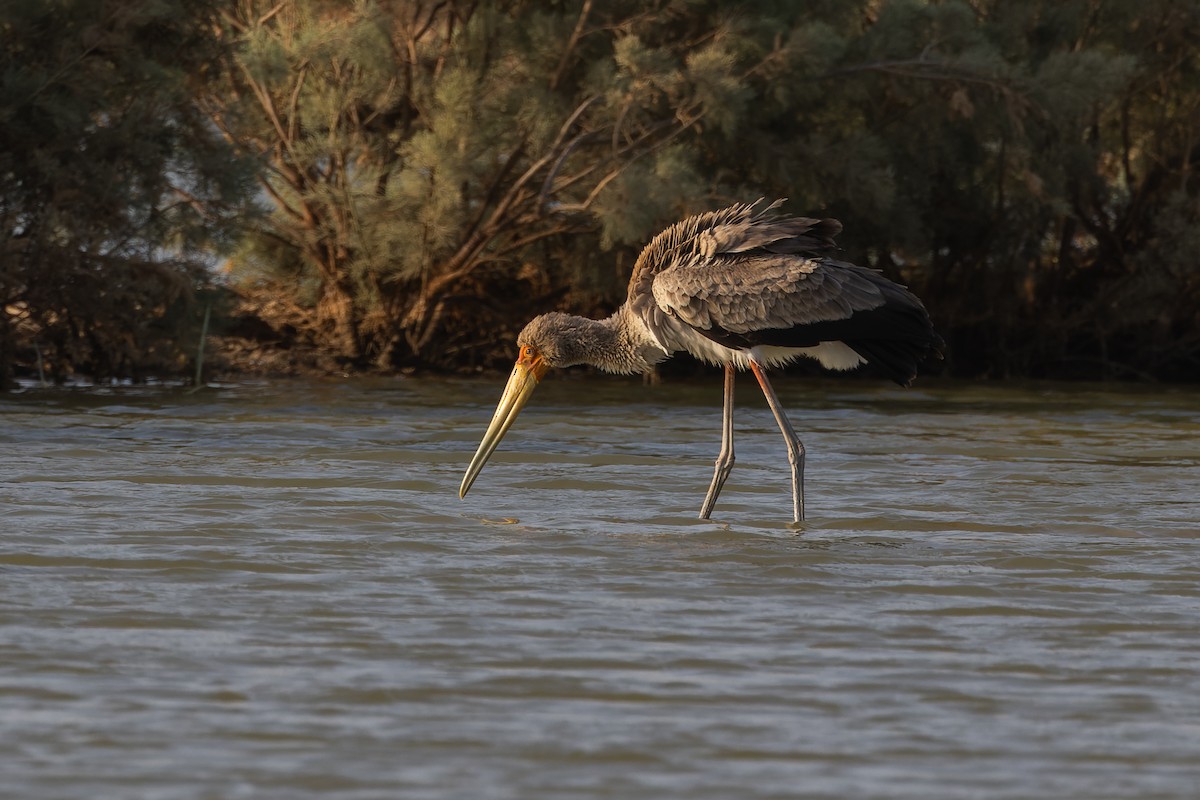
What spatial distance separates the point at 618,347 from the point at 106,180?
721 centimetres

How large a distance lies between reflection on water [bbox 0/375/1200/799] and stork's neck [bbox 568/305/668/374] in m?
A: 0.82

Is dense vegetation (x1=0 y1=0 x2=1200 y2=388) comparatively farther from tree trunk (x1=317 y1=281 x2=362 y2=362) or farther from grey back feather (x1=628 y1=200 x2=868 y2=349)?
Answer: grey back feather (x1=628 y1=200 x2=868 y2=349)

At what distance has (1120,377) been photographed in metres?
20.5

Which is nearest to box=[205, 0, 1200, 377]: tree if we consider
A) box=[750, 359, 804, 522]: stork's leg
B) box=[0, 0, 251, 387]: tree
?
box=[0, 0, 251, 387]: tree

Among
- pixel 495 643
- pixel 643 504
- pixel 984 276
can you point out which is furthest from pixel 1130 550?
pixel 984 276

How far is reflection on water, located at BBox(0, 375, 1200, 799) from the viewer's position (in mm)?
4793

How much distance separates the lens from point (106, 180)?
16047mm

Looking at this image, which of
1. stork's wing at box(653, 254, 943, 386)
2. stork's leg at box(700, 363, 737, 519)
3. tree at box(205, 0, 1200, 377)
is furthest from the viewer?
tree at box(205, 0, 1200, 377)

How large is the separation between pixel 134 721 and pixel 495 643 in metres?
1.44

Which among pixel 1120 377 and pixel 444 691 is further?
pixel 1120 377

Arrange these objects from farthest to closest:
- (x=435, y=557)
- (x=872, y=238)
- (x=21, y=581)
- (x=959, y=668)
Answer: (x=872, y=238), (x=435, y=557), (x=21, y=581), (x=959, y=668)

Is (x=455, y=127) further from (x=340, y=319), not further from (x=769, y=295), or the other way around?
(x=769, y=295)

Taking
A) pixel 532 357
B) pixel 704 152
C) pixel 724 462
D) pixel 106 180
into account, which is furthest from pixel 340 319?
pixel 724 462

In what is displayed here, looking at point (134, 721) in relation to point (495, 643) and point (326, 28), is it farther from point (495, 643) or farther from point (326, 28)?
point (326, 28)
